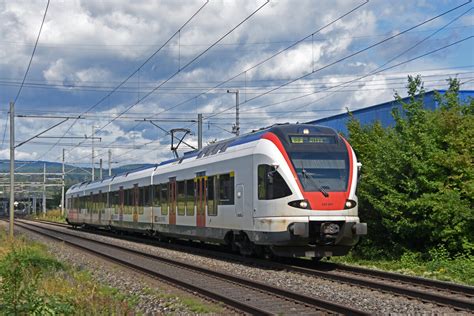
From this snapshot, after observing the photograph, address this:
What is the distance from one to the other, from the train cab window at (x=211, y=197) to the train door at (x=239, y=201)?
5.96 feet

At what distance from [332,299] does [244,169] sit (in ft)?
22.0

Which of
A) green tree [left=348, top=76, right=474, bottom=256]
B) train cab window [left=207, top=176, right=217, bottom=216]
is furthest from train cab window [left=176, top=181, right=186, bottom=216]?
green tree [left=348, top=76, right=474, bottom=256]

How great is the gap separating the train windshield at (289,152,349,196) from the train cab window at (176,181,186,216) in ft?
25.0

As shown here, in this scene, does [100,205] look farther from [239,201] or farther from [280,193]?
[280,193]

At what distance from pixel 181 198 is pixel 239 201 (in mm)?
5883

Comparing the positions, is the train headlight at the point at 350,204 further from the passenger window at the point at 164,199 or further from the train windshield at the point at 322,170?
the passenger window at the point at 164,199

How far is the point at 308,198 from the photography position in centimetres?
1602

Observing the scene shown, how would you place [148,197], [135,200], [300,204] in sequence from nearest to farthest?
[300,204] → [148,197] → [135,200]

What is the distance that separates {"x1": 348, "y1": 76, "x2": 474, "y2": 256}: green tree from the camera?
16438 millimetres

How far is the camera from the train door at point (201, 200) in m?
21.0

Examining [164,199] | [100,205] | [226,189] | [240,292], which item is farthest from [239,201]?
[100,205]

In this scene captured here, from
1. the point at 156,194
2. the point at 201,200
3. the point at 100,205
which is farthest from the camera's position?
the point at 100,205

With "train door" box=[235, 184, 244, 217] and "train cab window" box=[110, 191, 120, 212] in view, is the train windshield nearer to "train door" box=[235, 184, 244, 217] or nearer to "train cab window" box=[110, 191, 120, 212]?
"train door" box=[235, 184, 244, 217]

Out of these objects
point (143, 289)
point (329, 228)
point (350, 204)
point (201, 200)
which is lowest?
point (143, 289)
